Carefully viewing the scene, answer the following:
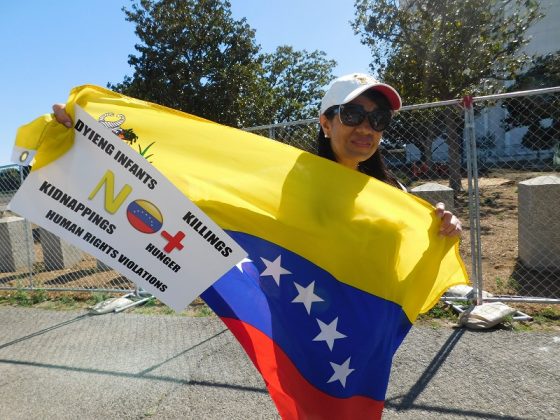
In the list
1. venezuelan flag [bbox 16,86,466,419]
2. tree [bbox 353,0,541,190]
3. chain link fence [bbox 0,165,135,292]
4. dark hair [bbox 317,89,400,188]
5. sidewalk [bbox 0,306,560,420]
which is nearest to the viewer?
venezuelan flag [bbox 16,86,466,419]

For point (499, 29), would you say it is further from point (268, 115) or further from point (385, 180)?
point (385, 180)

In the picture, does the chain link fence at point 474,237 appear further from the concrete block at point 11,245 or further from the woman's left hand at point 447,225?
the woman's left hand at point 447,225

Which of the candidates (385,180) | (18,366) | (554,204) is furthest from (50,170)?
(554,204)

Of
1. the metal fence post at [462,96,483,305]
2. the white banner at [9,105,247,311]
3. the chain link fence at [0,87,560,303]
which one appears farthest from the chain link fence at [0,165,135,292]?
the white banner at [9,105,247,311]

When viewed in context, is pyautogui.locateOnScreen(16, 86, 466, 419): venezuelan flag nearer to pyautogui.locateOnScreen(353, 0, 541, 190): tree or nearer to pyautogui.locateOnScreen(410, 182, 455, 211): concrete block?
pyautogui.locateOnScreen(410, 182, 455, 211): concrete block

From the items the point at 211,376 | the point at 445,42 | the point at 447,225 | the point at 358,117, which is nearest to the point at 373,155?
the point at 358,117

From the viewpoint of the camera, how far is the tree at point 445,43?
11.9 m

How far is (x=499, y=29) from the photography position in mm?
Result: 12641

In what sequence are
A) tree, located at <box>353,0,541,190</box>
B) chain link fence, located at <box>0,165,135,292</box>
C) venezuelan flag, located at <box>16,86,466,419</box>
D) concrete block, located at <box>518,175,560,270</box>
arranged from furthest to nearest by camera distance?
tree, located at <box>353,0,541,190</box> → chain link fence, located at <box>0,165,135,292</box> → concrete block, located at <box>518,175,560,270</box> → venezuelan flag, located at <box>16,86,466,419</box>

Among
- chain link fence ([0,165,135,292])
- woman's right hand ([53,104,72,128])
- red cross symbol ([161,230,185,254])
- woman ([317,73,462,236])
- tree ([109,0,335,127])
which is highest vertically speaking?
tree ([109,0,335,127])

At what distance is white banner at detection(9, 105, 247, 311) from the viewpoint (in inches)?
73.7

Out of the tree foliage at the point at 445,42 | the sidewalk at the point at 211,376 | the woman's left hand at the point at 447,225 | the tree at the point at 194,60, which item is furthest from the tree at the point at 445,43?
the woman's left hand at the point at 447,225

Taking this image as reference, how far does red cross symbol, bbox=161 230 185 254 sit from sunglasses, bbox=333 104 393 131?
0.82 metres

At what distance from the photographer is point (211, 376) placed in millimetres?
3883
